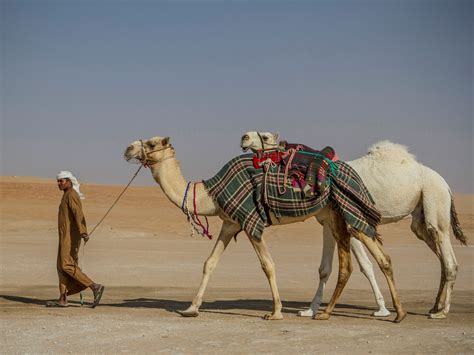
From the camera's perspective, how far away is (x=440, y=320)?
11016 mm

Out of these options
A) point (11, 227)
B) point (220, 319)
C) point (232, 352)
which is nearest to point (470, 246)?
point (11, 227)

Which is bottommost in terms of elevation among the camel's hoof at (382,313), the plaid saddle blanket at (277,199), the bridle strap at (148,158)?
the camel's hoof at (382,313)

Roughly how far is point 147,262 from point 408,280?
21.9ft

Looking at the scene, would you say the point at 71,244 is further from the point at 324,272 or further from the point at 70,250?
the point at 324,272

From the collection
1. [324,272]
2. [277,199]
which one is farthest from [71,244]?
[324,272]

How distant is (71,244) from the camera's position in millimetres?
12172

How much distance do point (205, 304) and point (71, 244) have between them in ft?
6.88

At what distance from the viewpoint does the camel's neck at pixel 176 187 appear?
11086mm

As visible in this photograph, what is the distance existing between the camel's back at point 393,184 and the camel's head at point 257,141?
1612 mm

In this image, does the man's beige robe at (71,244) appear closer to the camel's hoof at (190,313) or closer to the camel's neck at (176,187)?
the camel's neck at (176,187)

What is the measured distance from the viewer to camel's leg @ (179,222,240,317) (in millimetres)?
10906

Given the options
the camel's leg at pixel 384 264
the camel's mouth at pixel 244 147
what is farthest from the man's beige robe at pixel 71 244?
the camel's leg at pixel 384 264

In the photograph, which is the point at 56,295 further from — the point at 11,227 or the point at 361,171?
the point at 11,227

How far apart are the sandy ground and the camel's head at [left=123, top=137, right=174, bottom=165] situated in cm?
199
